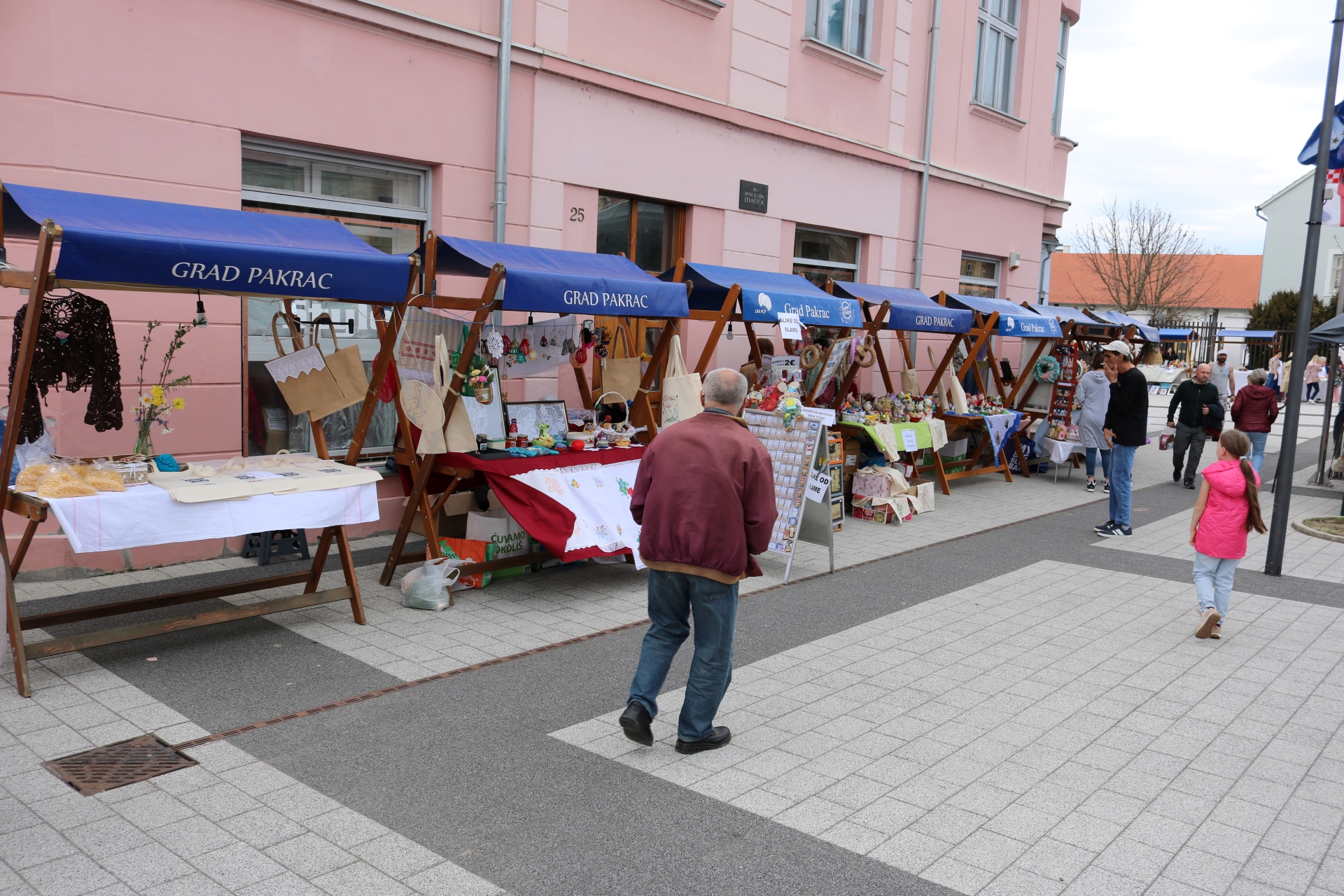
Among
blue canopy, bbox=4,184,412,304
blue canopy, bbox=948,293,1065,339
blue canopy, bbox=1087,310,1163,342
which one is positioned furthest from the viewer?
blue canopy, bbox=1087,310,1163,342

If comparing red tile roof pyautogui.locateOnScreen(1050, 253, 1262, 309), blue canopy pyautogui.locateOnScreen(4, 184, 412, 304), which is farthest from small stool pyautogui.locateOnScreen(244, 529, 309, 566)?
A: red tile roof pyautogui.locateOnScreen(1050, 253, 1262, 309)

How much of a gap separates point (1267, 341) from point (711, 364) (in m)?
27.3

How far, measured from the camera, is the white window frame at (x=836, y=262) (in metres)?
12.3

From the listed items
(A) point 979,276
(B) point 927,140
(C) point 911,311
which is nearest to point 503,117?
(C) point 911,311

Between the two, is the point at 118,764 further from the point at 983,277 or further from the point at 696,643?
the point at 983,277

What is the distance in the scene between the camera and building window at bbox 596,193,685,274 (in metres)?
9.90

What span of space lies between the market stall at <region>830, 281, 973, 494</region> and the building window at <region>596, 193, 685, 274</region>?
1.81 m

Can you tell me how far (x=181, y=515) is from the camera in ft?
16.7

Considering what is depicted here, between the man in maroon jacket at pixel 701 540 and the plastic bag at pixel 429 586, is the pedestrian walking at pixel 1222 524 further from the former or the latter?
the plastic bag at pixel 429 586

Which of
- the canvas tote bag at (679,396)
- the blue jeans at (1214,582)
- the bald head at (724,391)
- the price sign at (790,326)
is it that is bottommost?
the blue jeans at (1214,582)

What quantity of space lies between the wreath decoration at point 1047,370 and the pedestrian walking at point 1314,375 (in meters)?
12.6

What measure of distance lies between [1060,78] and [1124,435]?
10660 mm

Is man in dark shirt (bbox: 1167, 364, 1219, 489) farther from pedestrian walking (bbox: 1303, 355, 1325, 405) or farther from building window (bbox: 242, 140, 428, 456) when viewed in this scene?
pedestrian walking (bbox: 1303, 355, 1325, 405)

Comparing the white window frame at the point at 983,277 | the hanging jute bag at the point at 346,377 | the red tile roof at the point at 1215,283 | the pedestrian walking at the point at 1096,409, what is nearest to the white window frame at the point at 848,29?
the white window frame at the point at 983,277
